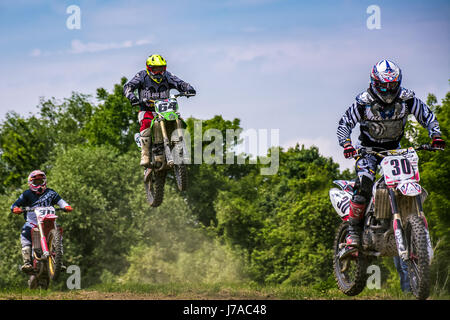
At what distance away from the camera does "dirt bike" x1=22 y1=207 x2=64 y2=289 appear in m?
17.7

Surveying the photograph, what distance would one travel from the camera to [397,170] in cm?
1177

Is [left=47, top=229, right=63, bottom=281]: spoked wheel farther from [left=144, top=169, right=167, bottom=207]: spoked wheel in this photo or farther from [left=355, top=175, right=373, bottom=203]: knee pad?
[left=355, top=175, right=373, bottom=203]: knee pad

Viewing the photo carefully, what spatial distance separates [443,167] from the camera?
4050 cm

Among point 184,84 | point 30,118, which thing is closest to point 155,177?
point 184,84

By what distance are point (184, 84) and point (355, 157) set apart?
198 inches

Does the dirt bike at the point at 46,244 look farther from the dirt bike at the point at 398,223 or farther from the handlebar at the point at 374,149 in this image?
the handlebar at the point at 374,149

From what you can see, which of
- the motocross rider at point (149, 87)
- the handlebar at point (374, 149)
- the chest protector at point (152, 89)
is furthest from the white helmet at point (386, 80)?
the chest protector at point (152, 89)

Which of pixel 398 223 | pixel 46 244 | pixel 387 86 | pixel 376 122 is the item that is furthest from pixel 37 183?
pixel 398 223

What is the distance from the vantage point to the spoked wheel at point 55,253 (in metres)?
17.6

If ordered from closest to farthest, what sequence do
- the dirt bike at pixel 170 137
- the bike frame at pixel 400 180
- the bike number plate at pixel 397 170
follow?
the bike frame at pixel 400 180 < the bike number plate at pixel 397 170 < the dirt bike at pixel 170 137

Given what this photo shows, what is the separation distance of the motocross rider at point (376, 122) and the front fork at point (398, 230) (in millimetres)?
1077

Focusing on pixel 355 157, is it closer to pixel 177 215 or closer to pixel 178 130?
pixel 178 130

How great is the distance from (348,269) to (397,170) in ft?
9.37

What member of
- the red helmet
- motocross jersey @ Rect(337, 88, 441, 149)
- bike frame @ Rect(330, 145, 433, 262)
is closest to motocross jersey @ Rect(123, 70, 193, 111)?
the red helmet
